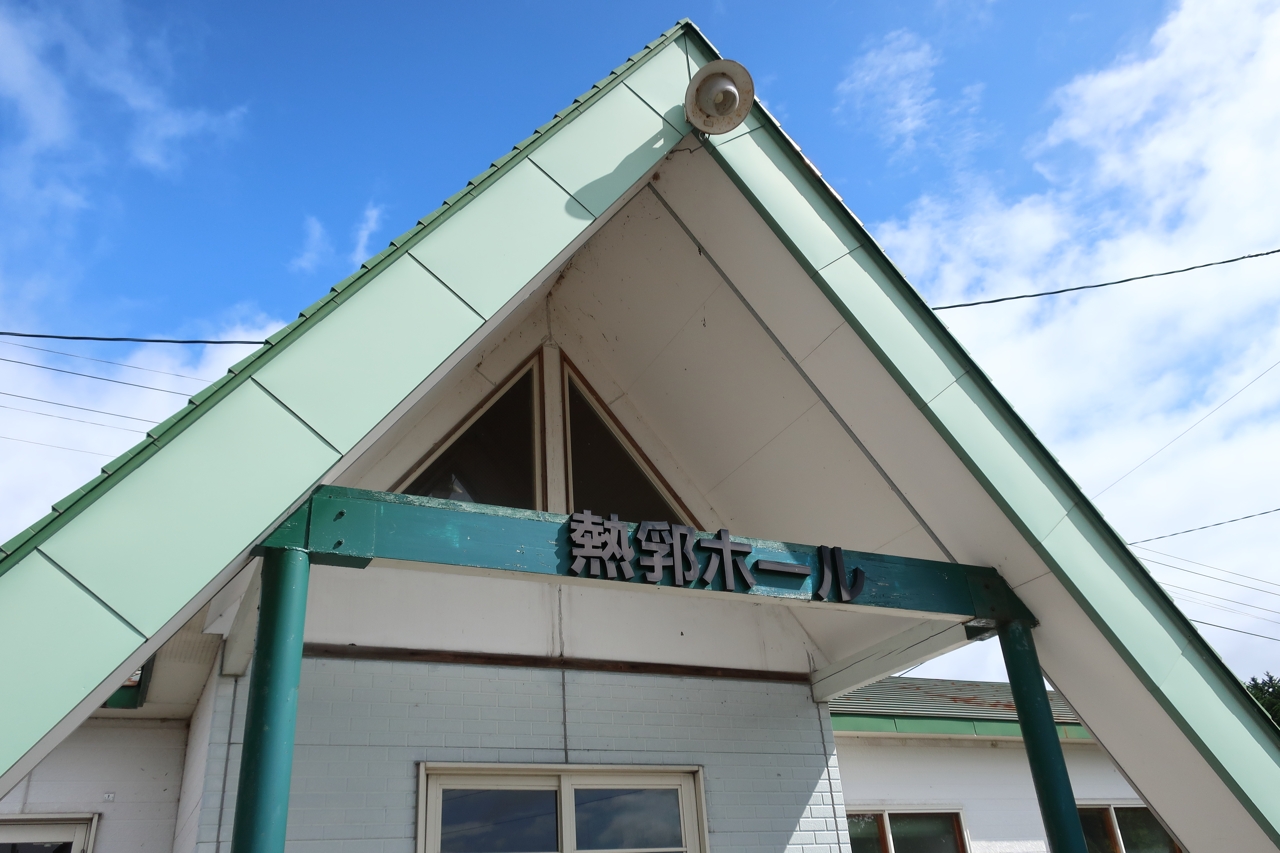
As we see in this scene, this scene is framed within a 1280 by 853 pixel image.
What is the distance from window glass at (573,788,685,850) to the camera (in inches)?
217

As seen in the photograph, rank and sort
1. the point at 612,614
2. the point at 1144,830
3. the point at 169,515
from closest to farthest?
the point at 169,515, the point at 612,614, the point at 1144,830

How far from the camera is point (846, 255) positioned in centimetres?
495

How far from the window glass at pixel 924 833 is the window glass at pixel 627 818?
2.76m

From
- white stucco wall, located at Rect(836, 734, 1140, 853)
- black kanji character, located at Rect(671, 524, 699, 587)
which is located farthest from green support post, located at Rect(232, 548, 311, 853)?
white stucco wall, located at Rect(836, 734, 1140, 853)

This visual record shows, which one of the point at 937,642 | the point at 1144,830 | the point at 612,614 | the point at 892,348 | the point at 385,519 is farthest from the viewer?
the point at 1144,830

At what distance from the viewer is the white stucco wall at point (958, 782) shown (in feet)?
25.0

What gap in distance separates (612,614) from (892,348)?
2648mm

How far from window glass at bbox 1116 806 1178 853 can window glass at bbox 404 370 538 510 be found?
6759mm

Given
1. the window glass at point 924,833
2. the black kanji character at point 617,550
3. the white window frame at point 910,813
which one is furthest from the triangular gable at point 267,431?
the window glass at point 924,833

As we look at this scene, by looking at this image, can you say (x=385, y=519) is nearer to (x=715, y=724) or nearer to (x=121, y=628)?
(x=121, y=628)

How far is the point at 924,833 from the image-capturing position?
769 centimetres

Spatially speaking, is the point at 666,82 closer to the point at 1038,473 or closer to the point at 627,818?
the point at 1038,473

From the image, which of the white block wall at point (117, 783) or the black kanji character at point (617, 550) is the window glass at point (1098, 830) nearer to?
the black kanji character at point (617, 550)

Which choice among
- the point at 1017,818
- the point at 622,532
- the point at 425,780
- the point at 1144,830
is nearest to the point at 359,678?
the point at 425,780
